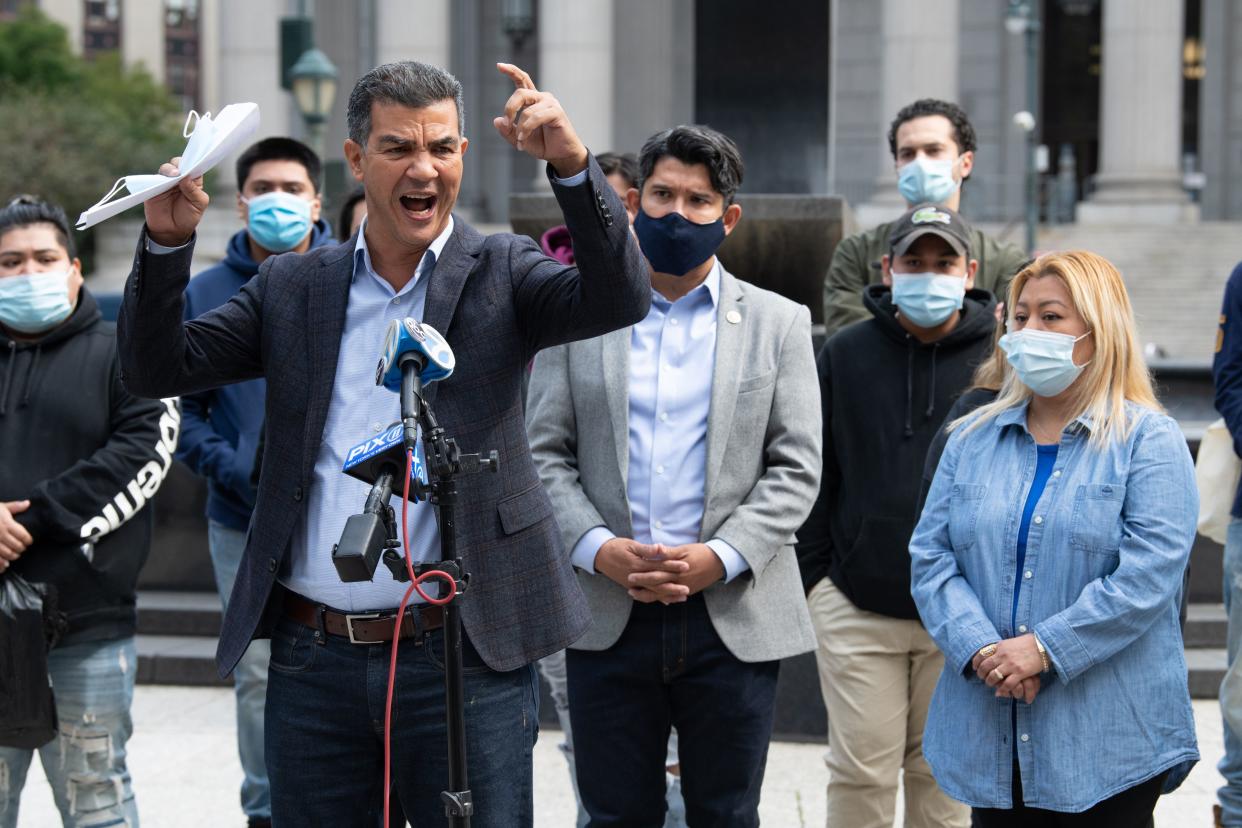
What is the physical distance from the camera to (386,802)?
3.45m

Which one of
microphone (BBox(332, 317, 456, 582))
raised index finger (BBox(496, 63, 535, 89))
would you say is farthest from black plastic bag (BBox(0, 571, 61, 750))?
raised index finger (BBox(496, 63, 535, 89))

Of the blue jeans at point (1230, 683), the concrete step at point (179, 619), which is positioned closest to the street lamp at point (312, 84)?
the concrete step at point (179, 619)

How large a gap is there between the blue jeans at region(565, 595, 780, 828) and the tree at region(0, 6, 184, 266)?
32.6m

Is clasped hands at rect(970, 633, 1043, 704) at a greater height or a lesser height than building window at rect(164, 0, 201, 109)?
lesser

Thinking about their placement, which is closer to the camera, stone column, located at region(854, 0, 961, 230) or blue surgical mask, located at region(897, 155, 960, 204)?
blue surgical mask, located at region(897, 155, 960, 204)

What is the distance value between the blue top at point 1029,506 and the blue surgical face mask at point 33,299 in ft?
10.5

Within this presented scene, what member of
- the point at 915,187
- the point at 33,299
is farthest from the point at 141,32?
the point at 33,299

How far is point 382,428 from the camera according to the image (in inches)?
143

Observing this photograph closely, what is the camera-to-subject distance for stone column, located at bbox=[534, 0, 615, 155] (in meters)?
34.3

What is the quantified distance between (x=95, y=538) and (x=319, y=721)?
6.38 feet

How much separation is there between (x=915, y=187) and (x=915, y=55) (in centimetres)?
2790

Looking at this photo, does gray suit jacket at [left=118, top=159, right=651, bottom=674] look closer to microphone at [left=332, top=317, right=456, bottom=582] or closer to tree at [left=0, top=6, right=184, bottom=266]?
microphone at [left=332, top=317, right=456, bottom=582]

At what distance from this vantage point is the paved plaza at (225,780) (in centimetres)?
660

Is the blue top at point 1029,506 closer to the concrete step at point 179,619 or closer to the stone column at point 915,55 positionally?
the concrete step at point 179,619
